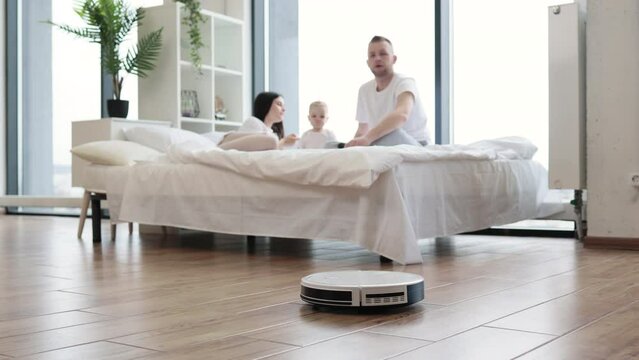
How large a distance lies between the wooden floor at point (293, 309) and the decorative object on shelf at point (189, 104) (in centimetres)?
203

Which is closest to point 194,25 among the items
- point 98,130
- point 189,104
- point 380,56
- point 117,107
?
point 189,104

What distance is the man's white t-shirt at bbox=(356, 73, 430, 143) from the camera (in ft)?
9.97

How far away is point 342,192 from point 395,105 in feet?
2.32

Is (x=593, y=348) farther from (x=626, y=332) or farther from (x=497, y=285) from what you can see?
(x=497, y=285)

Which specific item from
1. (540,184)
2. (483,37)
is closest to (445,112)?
(483,37)

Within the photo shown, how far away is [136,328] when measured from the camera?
1.38 m

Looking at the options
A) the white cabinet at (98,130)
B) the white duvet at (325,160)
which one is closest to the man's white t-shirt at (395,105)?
the white duvet at (325,160)

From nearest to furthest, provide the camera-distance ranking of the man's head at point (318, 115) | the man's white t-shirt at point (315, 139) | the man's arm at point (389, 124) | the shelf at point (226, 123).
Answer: the man's arm at point (389, 124) < the man's white t-shirt at point (315, 139) < the man's head at point (318, 115) < the shelf at point (226, 123)

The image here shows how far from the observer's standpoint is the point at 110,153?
11.3ft

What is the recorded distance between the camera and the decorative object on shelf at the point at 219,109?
499cm

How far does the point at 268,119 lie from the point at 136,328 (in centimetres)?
223

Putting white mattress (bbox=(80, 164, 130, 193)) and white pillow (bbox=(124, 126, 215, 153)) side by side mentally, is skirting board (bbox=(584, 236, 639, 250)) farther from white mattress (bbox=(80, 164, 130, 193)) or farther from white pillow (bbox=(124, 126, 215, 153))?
white mattress (bbox=(80, 164, 130, 193))

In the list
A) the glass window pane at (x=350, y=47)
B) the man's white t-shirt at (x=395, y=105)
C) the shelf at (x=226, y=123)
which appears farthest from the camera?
the shelf at (x=226, y=123)

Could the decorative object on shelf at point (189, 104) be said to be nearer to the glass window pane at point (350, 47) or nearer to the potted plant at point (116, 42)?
the potted plant at point (116, 42)
